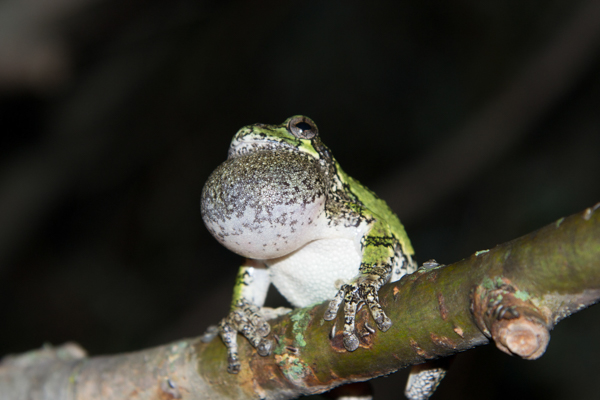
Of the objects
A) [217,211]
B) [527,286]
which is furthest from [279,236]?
[527,286]

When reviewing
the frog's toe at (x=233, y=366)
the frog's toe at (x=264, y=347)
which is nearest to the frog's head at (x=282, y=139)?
the frog's toe at (x=264, y=347)

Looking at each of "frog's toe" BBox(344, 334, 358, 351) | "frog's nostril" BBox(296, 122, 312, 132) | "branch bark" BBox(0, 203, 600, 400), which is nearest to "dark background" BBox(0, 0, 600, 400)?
"frog's nostril" BBox(296, 122, 312, 132)

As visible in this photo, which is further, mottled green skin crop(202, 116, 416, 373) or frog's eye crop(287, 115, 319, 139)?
frog's eye crop(287, 115, 319, 139)

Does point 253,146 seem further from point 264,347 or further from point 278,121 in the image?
point 278,121

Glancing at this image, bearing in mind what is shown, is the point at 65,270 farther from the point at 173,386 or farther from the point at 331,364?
the point at 331,364

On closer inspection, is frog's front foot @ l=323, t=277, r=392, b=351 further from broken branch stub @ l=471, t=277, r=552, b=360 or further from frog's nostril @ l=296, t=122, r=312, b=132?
frog's nostril @ l=296, t=122, r=312, b=132

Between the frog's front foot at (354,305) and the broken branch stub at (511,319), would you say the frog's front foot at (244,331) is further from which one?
the broken branch stub at (511,319)
